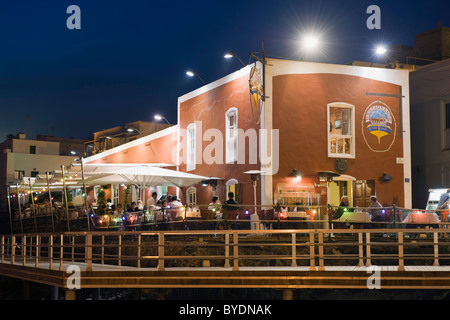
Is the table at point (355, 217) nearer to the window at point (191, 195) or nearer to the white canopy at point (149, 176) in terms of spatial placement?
the white canopy at point (149, 176)

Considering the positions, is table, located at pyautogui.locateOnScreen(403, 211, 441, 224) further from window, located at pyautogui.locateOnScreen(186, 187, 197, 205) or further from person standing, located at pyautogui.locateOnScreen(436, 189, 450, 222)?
window, located at pyautogui.locateOnScreen(186, 187, 197, 205)

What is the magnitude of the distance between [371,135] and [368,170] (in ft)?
4.37

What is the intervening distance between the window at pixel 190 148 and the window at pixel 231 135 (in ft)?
9.79

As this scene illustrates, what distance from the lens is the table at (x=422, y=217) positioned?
17812 millimetres

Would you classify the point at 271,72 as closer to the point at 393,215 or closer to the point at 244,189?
the point at 244,189

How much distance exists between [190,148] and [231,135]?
3.82 m

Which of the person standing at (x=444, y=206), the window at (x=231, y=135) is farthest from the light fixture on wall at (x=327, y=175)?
the person standing at (x=444, y=206)

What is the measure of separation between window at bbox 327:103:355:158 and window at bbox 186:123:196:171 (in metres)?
6.66

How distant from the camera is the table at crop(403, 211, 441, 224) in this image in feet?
58.4

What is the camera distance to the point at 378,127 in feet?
79.8

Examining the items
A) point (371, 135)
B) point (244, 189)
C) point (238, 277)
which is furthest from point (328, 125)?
point (238, 277)

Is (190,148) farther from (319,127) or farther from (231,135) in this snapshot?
(319,127)

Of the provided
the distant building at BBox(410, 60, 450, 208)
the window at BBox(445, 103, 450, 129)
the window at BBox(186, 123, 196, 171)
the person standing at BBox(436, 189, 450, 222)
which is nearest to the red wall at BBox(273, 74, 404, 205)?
the distant building at BBox(410, 60, 450, 208)
